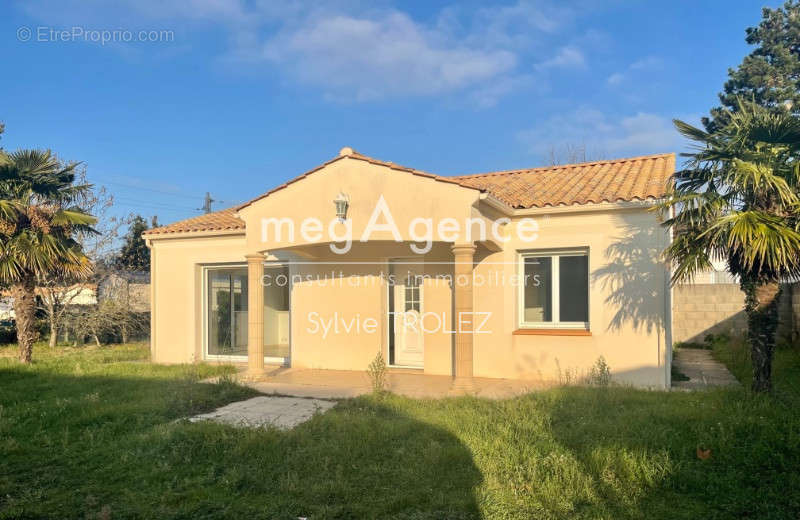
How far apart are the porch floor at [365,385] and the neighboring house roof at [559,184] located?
3209 mm

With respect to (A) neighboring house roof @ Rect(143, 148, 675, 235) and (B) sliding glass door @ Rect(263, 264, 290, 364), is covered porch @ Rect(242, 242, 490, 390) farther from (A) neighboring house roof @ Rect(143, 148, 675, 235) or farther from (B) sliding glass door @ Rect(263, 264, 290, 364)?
(A) neighboring house roof @ Rect(143, 148, 675, 235)

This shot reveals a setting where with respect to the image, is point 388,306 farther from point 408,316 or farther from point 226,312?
point 226,312

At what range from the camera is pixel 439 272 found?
1080cm

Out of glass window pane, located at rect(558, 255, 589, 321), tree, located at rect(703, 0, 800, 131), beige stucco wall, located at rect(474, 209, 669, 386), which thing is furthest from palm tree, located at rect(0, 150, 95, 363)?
tree, located at rect(703, 0, 800, 131)

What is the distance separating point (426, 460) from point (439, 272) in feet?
18.5

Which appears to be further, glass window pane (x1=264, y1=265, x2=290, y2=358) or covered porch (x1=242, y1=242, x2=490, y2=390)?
glass window pane (x1=264, y1=265, x2=290, y2=358)

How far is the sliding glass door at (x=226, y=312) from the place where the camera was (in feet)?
43.7

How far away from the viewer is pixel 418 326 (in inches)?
442

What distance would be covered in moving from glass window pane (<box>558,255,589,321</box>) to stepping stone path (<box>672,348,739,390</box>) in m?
1.98

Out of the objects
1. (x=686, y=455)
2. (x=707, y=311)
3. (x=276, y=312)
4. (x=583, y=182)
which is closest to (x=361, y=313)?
(x=276, y=312)

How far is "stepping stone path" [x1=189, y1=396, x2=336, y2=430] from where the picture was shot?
7105mm

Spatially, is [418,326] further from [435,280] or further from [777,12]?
[777,12]

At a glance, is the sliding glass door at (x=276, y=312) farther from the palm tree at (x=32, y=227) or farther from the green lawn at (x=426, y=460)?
the green lawn at (x=426, y=460)

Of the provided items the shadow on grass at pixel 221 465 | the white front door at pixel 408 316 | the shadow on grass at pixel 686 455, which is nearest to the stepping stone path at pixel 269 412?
the shadow on grass at pixel 221 465
